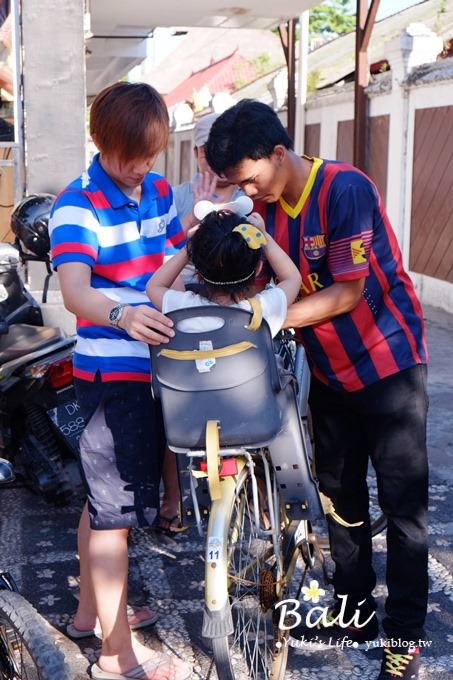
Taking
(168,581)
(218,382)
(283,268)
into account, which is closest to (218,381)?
(218,382)

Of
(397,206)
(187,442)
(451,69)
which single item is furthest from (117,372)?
(397,206)

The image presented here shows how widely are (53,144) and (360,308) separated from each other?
3.91 m

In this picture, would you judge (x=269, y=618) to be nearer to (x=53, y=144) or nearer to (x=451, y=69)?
(x=53, y=144)

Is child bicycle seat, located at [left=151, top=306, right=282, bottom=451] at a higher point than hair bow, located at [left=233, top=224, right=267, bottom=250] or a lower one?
lower

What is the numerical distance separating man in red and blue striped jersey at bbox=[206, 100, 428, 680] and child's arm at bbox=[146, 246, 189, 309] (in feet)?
0.92

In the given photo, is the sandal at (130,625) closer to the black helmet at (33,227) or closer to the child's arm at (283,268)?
the child's arm at (283,268)

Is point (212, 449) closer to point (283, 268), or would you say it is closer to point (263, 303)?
point (263, 303)

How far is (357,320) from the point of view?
2869mm

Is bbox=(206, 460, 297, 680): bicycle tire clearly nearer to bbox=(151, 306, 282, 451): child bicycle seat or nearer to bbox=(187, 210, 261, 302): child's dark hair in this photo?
bbox=(151, 306, 282, 451): child bicycle seat

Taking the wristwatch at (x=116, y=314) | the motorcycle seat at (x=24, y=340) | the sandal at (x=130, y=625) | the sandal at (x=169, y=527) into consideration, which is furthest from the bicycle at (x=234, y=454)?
the motorcycle seat at (x=24, y=340)

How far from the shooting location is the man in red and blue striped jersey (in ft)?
8.96

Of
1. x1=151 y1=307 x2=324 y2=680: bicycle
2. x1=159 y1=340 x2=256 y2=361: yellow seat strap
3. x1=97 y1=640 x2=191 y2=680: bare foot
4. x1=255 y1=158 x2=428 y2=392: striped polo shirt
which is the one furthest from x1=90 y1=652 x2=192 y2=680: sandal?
x1=159 y1=340 x2=256 y2=361: yellow seat strap

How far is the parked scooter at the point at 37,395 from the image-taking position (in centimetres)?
423

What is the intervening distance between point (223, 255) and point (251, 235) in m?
0.09
